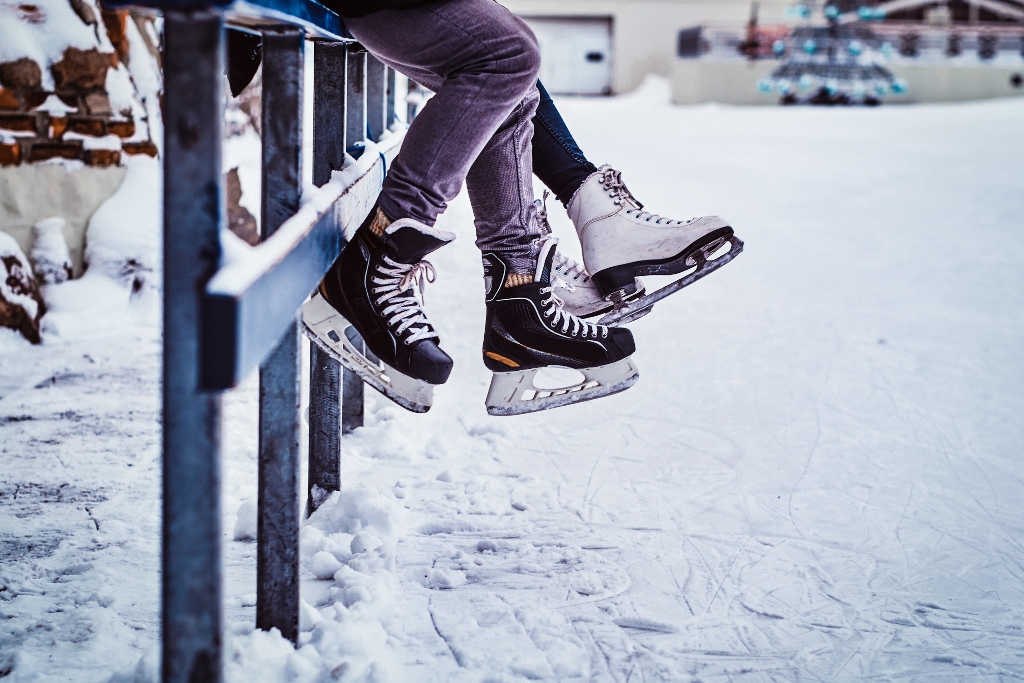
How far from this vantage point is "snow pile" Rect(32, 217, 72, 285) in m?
3.45

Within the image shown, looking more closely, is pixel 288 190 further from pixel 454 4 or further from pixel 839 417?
pixel 839 417

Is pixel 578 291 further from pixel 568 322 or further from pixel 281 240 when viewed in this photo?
pixel 281 240

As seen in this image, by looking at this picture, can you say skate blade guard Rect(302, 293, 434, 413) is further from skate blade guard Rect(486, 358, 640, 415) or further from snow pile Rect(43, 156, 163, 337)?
snow pile Rect(43, 156, 163, 337)

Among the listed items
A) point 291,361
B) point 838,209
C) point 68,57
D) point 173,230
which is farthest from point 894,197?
point 173,230

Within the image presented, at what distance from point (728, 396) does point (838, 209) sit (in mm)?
2935

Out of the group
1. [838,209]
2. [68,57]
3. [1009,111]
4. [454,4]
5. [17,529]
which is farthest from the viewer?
[1009,111]

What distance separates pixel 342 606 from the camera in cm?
140

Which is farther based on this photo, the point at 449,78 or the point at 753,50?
the point at 753,50

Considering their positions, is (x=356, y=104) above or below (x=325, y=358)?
above

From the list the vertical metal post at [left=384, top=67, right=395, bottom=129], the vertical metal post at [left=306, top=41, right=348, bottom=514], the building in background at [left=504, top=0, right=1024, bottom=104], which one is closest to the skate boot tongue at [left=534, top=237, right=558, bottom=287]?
the vertical metal post at [left=306, top=41, right=348, bottom=514]

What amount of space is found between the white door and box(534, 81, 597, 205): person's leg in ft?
54.9

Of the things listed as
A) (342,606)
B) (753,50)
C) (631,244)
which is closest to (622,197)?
(631,244)

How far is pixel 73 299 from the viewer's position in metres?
3.45

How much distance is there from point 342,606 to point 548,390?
0.56 meters
